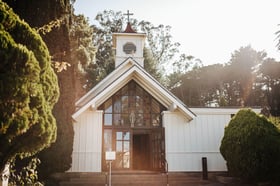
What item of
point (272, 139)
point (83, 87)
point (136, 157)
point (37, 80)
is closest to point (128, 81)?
point (136, 157)

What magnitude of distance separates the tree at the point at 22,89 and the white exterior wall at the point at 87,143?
6.96 metres

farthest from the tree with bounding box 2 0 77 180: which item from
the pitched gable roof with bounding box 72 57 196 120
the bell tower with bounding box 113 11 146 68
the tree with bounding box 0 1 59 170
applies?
the bell tower with bounding box 113 11 146 68

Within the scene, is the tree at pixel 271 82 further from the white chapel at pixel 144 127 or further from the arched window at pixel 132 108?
the arched window at pixel 132 108

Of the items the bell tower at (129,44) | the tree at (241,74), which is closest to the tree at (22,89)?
the bell tower at (129,44)

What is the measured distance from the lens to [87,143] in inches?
434

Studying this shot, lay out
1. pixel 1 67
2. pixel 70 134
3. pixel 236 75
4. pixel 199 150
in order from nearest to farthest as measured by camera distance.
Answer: pixel 1 67, pixel 70 134, pixel 199 150, pixel 236 75

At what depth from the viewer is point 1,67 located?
3285mm

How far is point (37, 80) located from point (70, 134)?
6.33 metres

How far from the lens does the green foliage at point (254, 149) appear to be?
8273 millimetres

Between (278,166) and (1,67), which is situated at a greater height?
(1,67)

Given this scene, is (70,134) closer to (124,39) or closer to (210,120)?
(210,120)

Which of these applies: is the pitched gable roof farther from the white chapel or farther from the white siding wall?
the white siding wall

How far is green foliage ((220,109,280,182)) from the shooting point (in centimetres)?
827

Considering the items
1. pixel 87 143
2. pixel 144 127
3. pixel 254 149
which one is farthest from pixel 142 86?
pixel 254 149
